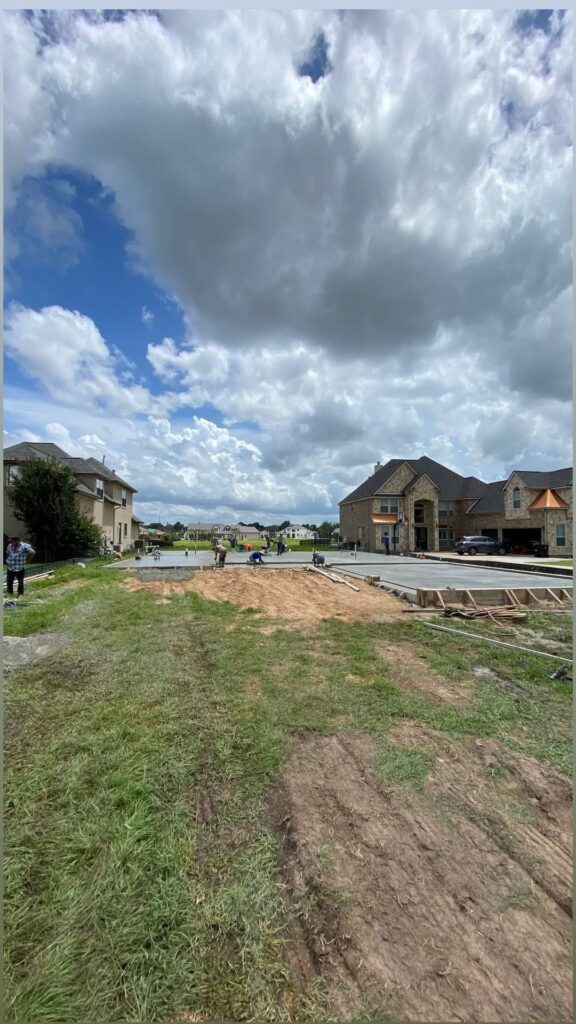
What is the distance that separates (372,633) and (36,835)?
646cm

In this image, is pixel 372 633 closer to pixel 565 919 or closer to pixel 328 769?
pixel 328 769

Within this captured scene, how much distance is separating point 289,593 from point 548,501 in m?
24.7

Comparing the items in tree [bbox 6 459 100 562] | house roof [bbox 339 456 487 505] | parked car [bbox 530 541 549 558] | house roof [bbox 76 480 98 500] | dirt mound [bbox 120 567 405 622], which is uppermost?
house roof [bbox 339 456 487 505]

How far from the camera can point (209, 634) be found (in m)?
8.07

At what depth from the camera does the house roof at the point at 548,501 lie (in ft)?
95.1

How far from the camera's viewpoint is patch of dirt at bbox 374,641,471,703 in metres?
5.09

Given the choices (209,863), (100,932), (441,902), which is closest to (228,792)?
(209,863)

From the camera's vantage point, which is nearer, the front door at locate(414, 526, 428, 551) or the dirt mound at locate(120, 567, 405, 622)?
the dirt mound at locate(120, 567, 405, 622)

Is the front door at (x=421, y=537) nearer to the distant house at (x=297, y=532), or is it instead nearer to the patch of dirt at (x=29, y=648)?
the patch of dirt at (x=29, y=648)

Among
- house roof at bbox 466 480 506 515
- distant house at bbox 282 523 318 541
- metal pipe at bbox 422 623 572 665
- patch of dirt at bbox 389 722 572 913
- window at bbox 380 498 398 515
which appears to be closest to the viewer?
patch of dirt at bbox 389 722 572 913

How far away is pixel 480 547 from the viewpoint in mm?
31562

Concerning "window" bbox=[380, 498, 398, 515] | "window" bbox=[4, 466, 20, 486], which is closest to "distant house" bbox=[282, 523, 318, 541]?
"window" bbox=[380, 498, 398, 515]

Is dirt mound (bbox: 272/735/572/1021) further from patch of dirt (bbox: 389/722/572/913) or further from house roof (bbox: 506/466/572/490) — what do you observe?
house roof (bbox: 506/466/572/490)

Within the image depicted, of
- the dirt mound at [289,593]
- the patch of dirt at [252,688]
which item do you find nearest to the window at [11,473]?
the dirt mound at [289,593]
